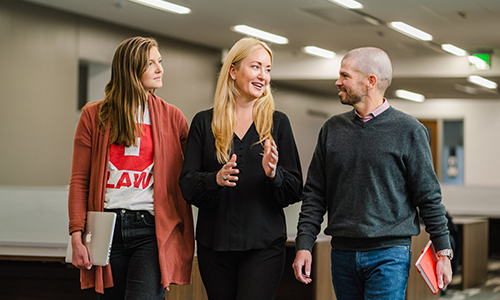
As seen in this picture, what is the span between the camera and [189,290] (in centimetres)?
337

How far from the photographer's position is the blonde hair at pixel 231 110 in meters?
2.09

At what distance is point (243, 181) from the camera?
206cm

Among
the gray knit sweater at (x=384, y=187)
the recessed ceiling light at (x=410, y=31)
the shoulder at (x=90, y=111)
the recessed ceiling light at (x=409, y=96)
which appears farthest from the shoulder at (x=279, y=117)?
the recessed ceiling light at (x=409, y=96)

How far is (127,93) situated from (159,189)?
38 cm

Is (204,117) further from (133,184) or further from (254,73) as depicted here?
(133,184)

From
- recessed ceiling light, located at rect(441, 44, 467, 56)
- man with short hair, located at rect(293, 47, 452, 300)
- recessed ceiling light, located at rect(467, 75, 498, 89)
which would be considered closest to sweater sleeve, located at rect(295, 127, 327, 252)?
man with short hair, located at rect(293, 47, 452, 300)

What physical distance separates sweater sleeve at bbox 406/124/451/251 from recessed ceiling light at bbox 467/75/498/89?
8568mm

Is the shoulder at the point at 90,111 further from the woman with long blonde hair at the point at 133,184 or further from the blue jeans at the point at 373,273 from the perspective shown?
the blue jeans at the point at 373,273

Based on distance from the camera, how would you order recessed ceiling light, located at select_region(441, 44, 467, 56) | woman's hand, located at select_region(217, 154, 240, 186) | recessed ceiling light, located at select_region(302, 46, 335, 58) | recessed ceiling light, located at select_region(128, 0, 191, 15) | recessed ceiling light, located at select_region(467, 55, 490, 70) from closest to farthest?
1. woman's hand, located at select_region(217, 154, 240, 186)
2. recessed ceiling light, located at select_region(128, 0, 191, 15)
3. recessed ceiling light, located at select_region(441, 44, 467, 56)
4. recessed ceiling light, located at select_region(467, 55, 490, 70)
5. recessed ceiling light, located at select_region(302, 46, 335, 58)

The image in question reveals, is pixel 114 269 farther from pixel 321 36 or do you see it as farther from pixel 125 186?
pixel 321 36

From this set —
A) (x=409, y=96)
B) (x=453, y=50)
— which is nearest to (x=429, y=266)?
(x=453, y=50)

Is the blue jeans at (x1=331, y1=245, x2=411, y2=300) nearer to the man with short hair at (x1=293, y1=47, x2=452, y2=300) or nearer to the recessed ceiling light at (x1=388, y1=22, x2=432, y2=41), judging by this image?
the man with short hair at (x1=293, y1=47, x2=452, y2=300)

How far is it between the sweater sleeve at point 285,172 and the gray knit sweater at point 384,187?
14 centimetres

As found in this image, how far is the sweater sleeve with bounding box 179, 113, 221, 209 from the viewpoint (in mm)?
2004
